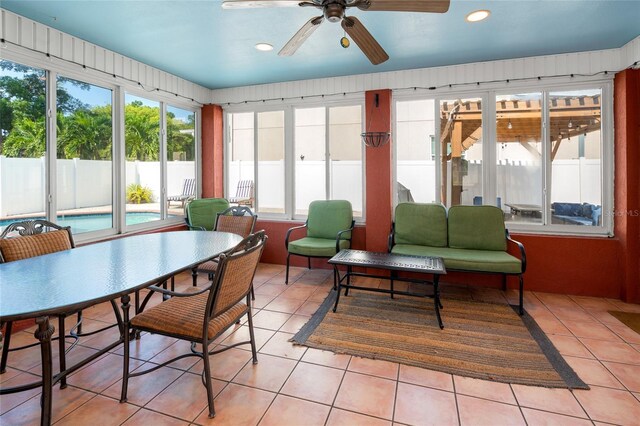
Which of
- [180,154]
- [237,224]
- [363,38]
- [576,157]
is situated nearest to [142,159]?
[180,154]

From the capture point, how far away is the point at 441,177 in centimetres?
394

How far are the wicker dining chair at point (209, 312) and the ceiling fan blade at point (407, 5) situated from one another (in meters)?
1.43

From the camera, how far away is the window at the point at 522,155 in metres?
3.44

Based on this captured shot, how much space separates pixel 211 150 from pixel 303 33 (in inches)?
120

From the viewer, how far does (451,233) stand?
366cm

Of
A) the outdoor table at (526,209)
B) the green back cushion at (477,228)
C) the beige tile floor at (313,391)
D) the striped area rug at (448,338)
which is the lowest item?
the beige tile floor at (313,391)

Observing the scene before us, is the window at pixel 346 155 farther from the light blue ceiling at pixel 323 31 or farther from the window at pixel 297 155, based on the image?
the light blue ceiling at pixel 323 31

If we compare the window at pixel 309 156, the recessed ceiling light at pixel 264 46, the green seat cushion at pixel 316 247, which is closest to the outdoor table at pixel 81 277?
the green seat cushion at pixel 316 247

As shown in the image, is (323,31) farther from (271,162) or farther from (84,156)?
(84,156)

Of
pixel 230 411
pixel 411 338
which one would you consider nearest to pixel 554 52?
pixel 411 338

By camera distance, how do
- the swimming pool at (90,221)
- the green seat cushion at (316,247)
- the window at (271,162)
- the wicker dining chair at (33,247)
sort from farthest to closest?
the window at (271,162) → the green seat cushion at (316,247) → the swimming pool at (90,221) → the wicker dining chair at (33,247)

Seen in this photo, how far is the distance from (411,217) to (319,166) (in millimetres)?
1464

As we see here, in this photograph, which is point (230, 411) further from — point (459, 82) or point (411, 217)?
point (459, 82)

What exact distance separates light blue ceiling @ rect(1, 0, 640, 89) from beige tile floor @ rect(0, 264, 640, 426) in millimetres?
2487
